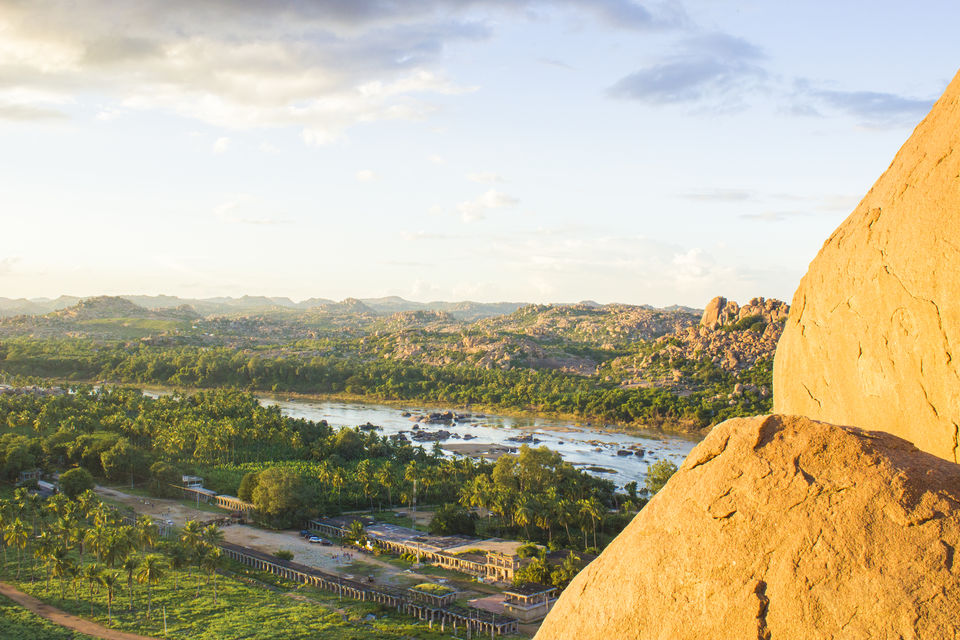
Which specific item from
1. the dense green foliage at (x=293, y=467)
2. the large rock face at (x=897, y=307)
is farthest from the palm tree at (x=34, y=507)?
the large rock face at (x=897, y=307)

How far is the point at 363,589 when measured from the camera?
41.5 m

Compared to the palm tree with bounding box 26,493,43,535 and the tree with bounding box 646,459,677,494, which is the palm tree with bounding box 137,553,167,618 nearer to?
the palm tree with bounding box 26,493,43,535

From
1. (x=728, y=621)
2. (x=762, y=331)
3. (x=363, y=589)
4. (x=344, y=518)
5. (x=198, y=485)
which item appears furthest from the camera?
(x=762, y=331)

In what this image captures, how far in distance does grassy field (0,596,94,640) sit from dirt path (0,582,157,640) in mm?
441

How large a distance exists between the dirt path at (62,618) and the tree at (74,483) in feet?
57.1

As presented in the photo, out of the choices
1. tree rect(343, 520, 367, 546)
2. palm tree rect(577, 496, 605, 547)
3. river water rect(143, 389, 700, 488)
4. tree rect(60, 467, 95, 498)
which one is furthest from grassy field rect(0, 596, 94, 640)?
river water rect(143, 389, 700, 488)

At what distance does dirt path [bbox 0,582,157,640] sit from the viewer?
3481 cm

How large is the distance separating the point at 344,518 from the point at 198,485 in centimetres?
1538

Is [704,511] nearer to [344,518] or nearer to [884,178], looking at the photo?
[884,178]

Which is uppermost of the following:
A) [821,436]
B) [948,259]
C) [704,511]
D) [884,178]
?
[884,178]

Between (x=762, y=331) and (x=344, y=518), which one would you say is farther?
(x=762, y=331)

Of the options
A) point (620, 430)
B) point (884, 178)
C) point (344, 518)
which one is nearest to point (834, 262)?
point (884, 178)

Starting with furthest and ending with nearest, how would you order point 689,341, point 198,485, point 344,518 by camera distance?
point 689,341 → point 198,485 → point 344,518

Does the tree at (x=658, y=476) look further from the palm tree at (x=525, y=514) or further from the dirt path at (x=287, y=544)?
the dirt path at (x=287, y=544)
